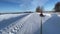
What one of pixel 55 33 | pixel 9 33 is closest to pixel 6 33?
pixel 9 33

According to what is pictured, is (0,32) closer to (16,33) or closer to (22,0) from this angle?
(16,33)

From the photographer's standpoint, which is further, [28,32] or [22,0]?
[22,0]

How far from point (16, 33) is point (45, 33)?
270mm

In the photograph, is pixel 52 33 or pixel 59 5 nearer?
pixel 52 33

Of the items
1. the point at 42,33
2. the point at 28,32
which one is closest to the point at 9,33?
the point at 28,32

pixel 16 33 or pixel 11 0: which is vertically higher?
pixel 11 0

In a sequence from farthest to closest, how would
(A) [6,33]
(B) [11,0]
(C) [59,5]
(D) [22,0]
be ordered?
(C) [59,5], (D) [22,0], (B) [11,0], (A) [6,33]

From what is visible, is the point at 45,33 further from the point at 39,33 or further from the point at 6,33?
the point at 6,33

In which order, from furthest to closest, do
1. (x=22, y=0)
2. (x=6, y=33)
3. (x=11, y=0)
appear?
(x=22, y=0), (x=11, y=0), (x=6, y=33)

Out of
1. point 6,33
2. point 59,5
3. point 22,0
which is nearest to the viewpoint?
point 6,33

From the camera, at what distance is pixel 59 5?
21.9 feet

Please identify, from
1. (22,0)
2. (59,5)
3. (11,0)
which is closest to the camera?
(11,0)

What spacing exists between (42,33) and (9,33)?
12.0 inches

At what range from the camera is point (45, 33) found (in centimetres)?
108
